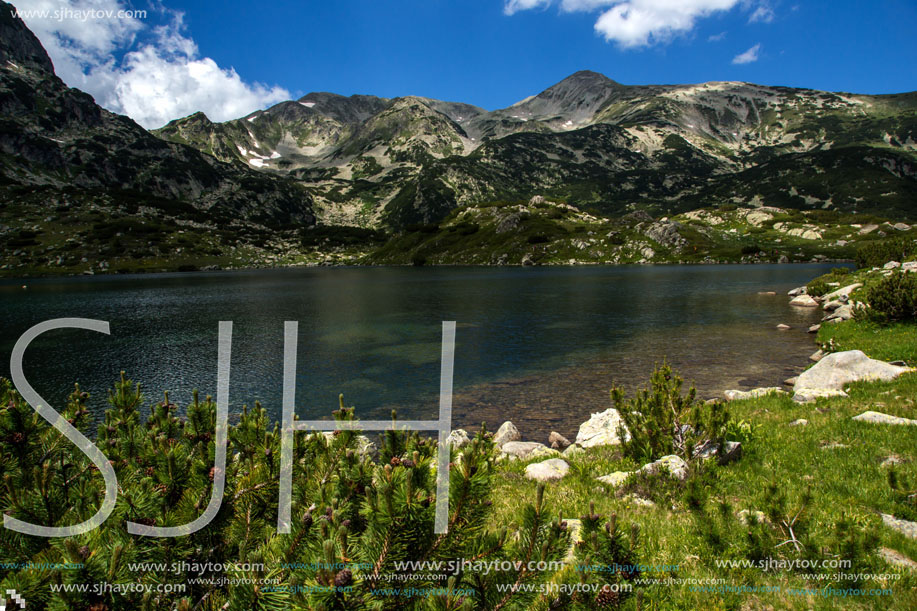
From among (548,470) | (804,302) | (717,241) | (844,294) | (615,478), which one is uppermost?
(717,241)

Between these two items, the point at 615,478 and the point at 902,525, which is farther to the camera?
the point at 615,478

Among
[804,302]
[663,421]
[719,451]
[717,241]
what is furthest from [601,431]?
[717,241]

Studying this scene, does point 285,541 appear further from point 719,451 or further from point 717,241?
point 717,241

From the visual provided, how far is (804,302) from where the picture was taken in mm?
50500

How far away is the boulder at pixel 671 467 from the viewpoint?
921 cm

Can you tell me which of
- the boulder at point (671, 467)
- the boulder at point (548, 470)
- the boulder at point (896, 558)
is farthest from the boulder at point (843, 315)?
the boulder at point (896, 558)

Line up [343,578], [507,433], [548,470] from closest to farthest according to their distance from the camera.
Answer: [343,578] → [548,470] → [507,433]

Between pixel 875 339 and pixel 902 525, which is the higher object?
pixel 875 339

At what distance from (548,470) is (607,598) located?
27.2 feet

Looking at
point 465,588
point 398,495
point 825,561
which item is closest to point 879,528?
point 825,561

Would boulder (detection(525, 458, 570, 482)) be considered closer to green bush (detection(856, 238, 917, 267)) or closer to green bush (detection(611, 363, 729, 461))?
green bush (detection(611, 363, 729, 461))

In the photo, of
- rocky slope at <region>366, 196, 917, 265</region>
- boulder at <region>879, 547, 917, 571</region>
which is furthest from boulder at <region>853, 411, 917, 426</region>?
rocky slope at <region>366, 196, 917, 265</region>

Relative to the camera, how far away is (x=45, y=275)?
158 meters

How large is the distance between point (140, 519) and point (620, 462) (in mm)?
11103
